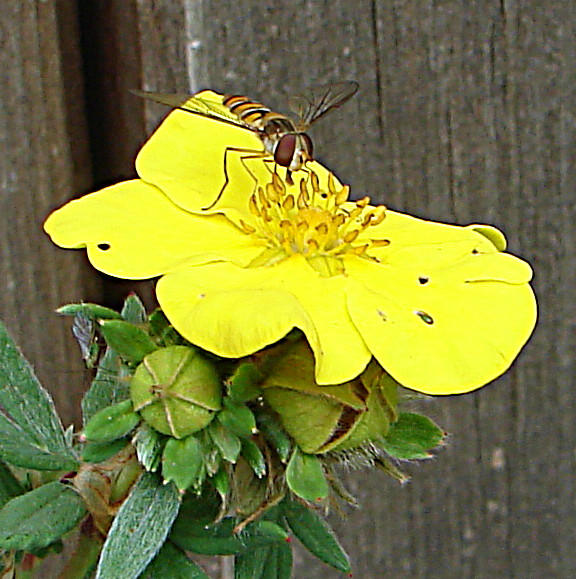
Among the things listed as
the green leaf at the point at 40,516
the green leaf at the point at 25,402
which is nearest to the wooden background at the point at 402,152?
the green leaf at the point at 25,402

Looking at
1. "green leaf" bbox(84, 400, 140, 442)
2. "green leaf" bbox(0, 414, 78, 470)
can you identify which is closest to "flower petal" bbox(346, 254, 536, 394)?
"green leaf" bbox(84, 400, 140, 442)

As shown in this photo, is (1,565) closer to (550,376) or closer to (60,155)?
(60,155)

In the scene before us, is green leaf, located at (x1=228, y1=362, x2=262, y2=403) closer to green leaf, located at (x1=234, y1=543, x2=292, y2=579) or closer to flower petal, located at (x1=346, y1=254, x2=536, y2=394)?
flower petal, located at (x1=346, y1=254, x2=536, y2=394)

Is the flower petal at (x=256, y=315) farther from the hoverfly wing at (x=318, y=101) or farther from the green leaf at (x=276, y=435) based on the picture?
the hoverfly wing at (x=318, y=101)

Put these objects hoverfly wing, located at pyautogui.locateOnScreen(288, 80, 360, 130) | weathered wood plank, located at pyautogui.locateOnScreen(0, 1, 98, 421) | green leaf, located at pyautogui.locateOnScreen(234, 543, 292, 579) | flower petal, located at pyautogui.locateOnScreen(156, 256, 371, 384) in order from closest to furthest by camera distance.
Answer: flower petal, located at pyautogui.locateOnScreen(156, 256, 371, 384)
green leaf, located at pyautogui.locateOnScreen(234, 543, 292, 579)
hoverfly wing, located at pyautogui.locateOnScreen(288, 80, 360, 130)
weathered wood plank, located at pyautogui.locateOnScreen(0, 1, 98, 421)

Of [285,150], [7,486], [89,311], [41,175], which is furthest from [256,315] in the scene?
[41,175]

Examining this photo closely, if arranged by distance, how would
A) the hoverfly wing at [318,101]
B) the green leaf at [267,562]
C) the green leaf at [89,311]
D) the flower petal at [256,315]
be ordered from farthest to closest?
1. the hoverfly wing at [318,101]
2. the green leaf at [267,562]
3. the green leaf at [89,311]
4. the flower petal at [256,315]

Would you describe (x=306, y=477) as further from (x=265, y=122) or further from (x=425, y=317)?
(x=265, y=122)
